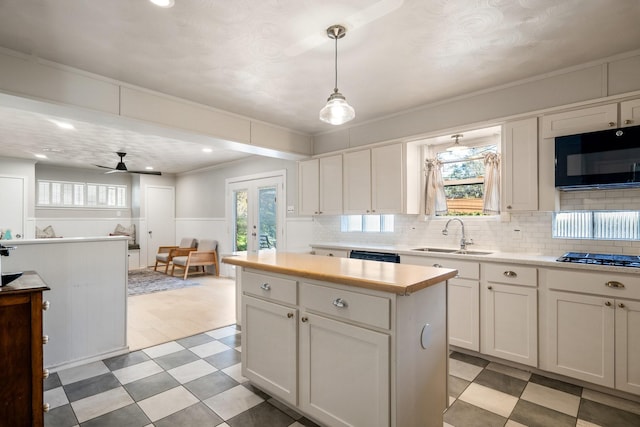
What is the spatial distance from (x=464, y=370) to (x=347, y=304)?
1678 millimetres

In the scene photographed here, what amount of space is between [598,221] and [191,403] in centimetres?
345

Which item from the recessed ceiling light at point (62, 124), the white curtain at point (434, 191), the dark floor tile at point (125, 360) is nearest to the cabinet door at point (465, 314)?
the white curtain at point (434, 191)

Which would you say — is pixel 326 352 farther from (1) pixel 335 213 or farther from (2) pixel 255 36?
(1) pixel 335 213

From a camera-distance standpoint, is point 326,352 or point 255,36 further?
point 255,36

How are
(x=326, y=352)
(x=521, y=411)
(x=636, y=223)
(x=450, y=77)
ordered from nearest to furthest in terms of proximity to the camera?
(x=326, y=352), (x=521, y=411), (x=636, y=223), (x=450, y=77)

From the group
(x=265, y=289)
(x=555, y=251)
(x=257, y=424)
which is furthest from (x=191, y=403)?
(x=555, y=251)

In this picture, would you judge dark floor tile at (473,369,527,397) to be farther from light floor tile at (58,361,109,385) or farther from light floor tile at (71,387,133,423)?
light floor tile at (58,361,109,385)

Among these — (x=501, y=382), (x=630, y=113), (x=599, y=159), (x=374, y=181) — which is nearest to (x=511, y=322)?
(x=501, y=382)

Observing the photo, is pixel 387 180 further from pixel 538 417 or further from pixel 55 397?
pixel 55 397

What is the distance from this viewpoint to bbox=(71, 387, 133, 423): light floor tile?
2094mm

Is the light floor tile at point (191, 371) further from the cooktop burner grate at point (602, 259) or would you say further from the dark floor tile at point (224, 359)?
the cooktop burner grate at point (602, 259)

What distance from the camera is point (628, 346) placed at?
7.20 feet

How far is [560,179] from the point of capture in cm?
258

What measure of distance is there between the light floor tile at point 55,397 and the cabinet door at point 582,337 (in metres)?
3.55
